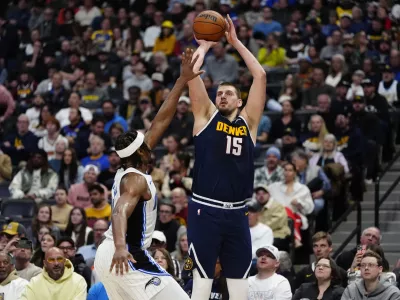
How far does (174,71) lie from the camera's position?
23.0m

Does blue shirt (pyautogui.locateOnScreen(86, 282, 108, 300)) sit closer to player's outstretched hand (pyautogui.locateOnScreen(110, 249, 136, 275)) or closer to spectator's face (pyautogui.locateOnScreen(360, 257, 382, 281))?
spectator's face (pyautogui.locateOnScreen(360, 257, 382, 281))

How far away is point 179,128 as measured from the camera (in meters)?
20.1

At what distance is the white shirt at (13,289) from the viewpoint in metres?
13.4

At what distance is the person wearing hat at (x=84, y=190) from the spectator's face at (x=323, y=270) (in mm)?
5752

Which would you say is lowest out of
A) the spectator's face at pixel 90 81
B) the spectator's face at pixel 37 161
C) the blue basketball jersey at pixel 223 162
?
the spectator's face at pixel 90 81

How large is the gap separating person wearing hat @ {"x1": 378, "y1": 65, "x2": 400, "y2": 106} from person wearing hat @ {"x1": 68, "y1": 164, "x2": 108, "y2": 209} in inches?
224

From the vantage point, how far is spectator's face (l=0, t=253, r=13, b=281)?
13484 millimetres

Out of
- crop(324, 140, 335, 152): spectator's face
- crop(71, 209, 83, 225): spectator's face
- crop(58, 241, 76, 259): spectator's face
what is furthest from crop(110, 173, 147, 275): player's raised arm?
crop(324, 140, 335, 152): spectator's face

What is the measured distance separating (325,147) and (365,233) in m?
3.83

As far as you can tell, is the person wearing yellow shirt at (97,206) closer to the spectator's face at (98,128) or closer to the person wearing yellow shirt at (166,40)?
the spectator's face at (98,128)

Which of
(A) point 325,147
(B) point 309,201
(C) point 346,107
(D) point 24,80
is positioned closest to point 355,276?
(B) point 309,201

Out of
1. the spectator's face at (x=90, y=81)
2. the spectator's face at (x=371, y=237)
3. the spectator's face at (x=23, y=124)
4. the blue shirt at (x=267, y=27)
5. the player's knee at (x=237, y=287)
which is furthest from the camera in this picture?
the blue shirt at (x=267, y=27)

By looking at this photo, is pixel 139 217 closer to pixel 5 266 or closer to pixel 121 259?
pixel 121 259

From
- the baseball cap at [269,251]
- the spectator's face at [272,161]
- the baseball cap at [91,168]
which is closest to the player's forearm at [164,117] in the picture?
the baseball cap at [269,251]
